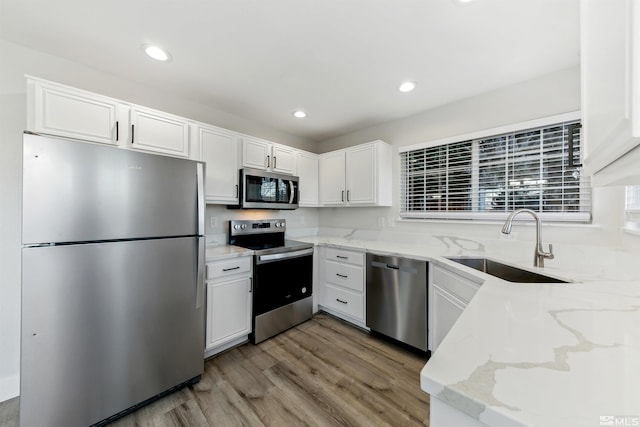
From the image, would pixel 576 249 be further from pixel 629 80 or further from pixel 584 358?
pixel 629 80

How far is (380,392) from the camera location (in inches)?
66.7

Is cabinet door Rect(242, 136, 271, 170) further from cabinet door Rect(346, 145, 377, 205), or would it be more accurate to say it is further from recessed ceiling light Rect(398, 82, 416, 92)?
recessed ceiling light Rect(398, 82, 416, 92)

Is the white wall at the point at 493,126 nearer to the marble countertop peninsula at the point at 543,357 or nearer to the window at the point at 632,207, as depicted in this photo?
the window at the point at 632,207

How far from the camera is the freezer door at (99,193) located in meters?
1.24

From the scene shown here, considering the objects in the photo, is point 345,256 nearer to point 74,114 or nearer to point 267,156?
point 267,156

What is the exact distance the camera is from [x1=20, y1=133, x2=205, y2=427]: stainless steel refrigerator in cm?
124

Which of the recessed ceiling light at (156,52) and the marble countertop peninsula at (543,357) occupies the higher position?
the recessed ceiling light at (156,52)

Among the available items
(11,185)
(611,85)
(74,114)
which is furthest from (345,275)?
(11,185)

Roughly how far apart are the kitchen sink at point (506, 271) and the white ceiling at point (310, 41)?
1.53m

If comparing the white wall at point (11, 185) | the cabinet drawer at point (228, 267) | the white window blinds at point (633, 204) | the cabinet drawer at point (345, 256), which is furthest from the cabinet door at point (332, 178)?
the white wall at point (11, 185)

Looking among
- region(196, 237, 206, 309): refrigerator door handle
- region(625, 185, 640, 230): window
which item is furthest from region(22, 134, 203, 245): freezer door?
region(625, 185, 640, 230): window

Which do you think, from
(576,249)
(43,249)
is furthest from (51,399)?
(576,249)

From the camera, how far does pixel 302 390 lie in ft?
5.60

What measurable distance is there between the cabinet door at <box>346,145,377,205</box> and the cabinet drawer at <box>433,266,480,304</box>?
1.14m
